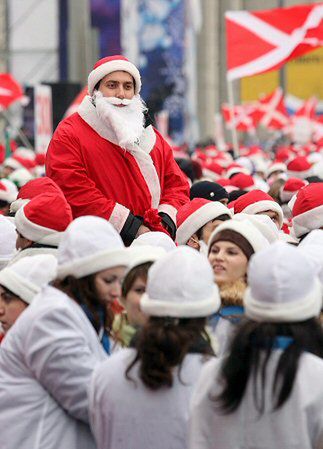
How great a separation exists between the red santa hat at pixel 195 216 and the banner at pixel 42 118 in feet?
43.5

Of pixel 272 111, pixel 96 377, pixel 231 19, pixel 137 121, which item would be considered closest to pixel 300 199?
pixel 137 121

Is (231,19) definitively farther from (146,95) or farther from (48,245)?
(146,95)

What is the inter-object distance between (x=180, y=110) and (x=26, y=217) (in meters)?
30.2

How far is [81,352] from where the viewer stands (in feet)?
19.6

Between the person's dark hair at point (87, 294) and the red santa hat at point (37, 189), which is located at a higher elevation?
the person's dark hair at point (87, 294)

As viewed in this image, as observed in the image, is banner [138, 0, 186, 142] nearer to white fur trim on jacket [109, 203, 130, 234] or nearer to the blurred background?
the blurred background

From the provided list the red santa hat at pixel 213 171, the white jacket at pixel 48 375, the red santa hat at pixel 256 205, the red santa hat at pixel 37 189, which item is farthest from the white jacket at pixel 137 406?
the red santa hat at pixel 213 171

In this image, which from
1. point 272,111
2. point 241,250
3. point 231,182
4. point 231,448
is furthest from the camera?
point 272,111

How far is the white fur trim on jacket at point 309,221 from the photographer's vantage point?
372 inches

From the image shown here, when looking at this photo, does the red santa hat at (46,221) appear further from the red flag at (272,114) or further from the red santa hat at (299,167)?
the red flag at (272,114)

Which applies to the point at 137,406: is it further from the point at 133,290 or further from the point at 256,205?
the point at 256,205

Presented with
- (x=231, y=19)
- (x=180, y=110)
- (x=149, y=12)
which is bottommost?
(x=180, y=110)

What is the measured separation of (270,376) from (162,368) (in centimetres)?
46

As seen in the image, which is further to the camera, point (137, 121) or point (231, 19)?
point (231, 19)
